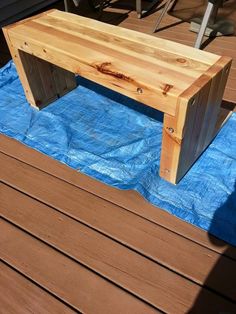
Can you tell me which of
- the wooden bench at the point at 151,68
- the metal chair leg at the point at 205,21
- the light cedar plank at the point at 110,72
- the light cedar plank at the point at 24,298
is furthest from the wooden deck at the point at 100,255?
the metal chair leg at the point at 205,21

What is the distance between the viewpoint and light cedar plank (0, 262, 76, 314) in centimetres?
114

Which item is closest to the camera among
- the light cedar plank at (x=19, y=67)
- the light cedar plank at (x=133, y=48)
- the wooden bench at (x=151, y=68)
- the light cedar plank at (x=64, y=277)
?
the light cedar plank at (x=64, y=277)

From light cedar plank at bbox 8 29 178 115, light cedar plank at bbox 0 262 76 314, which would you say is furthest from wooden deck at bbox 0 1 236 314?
light cedar plank at bbox 8 29 178 115

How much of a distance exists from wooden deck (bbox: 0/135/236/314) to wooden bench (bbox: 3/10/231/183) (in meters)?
0.32

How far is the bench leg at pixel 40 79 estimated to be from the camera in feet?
6.14

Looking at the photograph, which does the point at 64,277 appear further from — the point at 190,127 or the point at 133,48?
the point at 133,48

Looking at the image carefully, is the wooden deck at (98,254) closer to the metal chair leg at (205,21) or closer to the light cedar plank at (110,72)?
the light cedar plank at (110,72)

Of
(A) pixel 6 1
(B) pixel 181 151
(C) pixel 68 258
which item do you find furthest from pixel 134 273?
(A) pixel 6 1

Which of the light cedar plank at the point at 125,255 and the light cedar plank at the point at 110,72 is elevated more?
the light cedar plank at the point at 110,72

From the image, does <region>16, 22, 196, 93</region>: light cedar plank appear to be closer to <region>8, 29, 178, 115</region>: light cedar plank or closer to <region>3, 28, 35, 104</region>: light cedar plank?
<region>8, 29, 178, 115</region>: light cedar plank

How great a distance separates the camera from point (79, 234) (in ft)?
4.45

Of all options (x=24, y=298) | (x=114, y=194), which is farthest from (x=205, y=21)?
(x=24, y=298)

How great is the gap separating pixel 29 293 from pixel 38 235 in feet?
0.84

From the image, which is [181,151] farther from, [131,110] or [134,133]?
[131,110]
